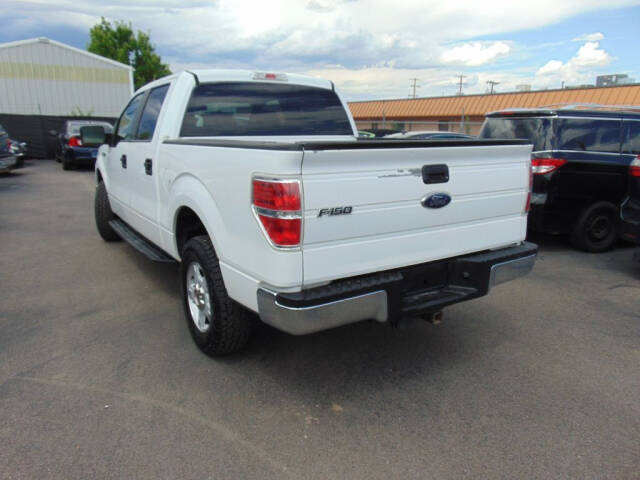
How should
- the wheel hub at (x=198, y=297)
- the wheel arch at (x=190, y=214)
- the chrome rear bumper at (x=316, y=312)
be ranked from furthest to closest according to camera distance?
the wheel hub at (x=198, y=297)
the wheel arch at (x=190, y=214)
the chrome rear bumper at (x=316, y=312)

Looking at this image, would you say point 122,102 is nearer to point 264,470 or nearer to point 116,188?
point 116,188

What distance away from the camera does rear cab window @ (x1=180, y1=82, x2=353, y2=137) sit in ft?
13.6

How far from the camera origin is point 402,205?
111 inches

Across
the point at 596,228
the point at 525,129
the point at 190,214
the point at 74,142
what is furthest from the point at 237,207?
the point at 74,142

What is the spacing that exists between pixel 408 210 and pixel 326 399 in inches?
49.8

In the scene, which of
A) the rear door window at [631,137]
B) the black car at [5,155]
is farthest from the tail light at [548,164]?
the black car at [5,155]

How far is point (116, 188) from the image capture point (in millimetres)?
5660

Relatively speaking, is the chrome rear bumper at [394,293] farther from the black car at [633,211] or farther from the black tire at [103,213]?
the black tire at [103,213]

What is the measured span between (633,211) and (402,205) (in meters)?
4.06

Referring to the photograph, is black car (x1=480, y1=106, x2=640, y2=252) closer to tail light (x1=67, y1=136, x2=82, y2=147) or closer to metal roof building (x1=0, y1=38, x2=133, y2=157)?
tail light (x1=67, y1=136, x2=82, y2=147)

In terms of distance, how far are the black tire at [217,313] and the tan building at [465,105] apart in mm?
17646

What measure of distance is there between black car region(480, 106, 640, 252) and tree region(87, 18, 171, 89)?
51442mm

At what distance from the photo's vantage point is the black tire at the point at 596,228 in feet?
21.4

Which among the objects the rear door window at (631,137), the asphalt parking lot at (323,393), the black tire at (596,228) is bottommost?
the asphalt parking lot at (323,393)
